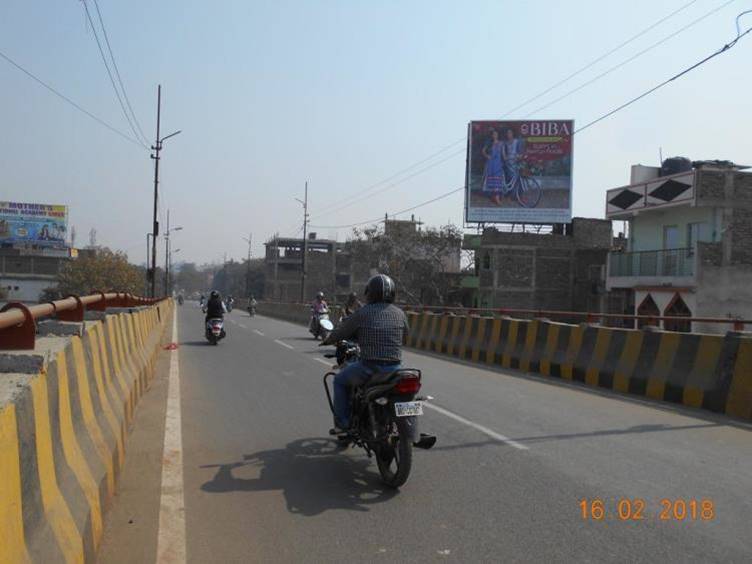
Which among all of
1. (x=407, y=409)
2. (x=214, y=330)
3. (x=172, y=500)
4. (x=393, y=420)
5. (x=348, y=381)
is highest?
(x=348, y=381)

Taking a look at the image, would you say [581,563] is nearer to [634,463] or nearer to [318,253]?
[634,463]

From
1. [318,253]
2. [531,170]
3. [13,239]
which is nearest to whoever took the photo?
[531,170]

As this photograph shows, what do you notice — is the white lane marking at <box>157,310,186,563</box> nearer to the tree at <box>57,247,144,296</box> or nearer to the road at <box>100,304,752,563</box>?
the road at <box>100,304,752,563</box>

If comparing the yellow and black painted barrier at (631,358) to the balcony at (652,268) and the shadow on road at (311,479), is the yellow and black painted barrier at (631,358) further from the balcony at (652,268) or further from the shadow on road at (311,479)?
the balcony at (652,268)

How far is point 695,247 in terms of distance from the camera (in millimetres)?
29125

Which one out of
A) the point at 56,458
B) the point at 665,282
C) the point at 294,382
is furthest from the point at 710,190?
the point at 56,458

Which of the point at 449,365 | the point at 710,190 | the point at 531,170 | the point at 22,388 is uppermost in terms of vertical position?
the point at 531,170

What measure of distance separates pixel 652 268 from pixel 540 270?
17221 mm

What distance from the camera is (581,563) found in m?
4.16

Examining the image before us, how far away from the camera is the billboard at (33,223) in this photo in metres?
81.4

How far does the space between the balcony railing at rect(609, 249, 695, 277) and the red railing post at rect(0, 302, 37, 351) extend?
28675 millimetres

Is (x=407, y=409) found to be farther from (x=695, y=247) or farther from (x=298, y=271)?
(x=298, y=271)

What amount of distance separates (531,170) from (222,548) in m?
46.4

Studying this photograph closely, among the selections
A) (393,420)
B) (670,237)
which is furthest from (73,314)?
(670,237)
